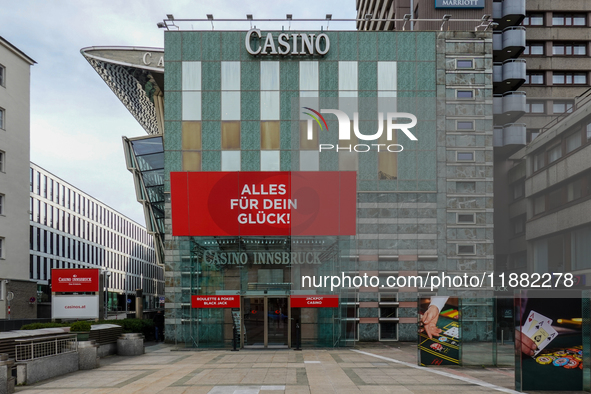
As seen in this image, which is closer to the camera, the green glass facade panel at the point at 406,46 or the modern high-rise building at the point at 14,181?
the green glass facade panel at the point at 406,46

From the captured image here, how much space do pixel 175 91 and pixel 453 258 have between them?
1979 cm

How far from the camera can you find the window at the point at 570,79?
68188 millimetres

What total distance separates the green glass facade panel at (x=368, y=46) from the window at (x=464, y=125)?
21.6 ft

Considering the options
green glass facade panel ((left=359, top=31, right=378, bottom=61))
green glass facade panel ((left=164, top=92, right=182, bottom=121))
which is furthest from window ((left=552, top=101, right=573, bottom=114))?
green glass facade panel ((left=164, top=92, right=182, bottom=121))

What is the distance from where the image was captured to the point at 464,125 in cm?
3681

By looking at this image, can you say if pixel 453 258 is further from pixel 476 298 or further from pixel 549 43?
pixel 549 43

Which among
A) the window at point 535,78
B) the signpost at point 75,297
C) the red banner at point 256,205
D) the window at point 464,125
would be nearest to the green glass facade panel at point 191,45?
the red banner at point 256,205

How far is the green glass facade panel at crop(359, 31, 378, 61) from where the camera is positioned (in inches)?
1443

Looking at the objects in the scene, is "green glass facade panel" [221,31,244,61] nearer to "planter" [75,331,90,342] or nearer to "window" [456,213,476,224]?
"window" [456,213,476,224]

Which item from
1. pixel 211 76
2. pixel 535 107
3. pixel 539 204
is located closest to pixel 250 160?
pixel 211 76

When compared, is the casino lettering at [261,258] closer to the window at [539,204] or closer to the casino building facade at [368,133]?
the casino building facade at [368,133]

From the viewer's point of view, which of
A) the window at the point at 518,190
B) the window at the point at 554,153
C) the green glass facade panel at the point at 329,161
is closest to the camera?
the green glass facade panel at the point at 329,161

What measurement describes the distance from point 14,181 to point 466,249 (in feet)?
114

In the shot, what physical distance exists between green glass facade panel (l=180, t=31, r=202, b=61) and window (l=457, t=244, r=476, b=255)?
19803 mm
